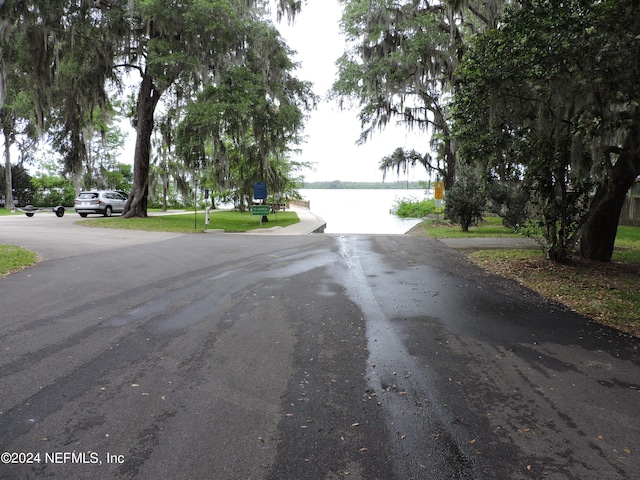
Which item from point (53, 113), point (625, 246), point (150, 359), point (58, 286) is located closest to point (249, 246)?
point (58, 286)

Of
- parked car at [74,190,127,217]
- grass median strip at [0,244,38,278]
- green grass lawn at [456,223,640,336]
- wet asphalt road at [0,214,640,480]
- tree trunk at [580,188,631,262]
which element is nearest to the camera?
wet asphalt road at [0,214,640,480]

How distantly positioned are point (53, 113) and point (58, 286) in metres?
19.0

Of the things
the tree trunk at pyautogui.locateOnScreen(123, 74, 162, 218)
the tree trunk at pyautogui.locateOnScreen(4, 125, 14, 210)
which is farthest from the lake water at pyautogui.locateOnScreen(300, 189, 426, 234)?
the tree trunk at pyautogui.locateOnScreen(4, 125, 14, 210)

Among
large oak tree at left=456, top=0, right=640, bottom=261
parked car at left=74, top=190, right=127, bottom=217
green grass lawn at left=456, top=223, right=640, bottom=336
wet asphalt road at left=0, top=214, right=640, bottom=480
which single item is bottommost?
wet asphalt road at left=0, top=214, right=640, bottom=480

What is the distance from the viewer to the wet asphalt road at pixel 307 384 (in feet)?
8.31

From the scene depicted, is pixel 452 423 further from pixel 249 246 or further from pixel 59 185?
pixel 59 185

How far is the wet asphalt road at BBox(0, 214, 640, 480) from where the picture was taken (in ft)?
8.31

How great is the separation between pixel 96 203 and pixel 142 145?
506 cm

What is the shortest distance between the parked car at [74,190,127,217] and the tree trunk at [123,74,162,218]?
3.29 metres

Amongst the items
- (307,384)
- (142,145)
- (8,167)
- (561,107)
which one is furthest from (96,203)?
(307,384)

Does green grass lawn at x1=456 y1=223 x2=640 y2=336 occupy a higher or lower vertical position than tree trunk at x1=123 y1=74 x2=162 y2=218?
lower

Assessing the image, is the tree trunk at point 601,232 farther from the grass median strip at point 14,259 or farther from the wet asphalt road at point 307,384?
the grass median strip at point 14,259

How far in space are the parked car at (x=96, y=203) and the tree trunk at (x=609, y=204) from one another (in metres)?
24.0

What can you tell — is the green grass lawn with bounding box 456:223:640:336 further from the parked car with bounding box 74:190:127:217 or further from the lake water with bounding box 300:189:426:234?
the parked car with bounding box 74:190:127:217
